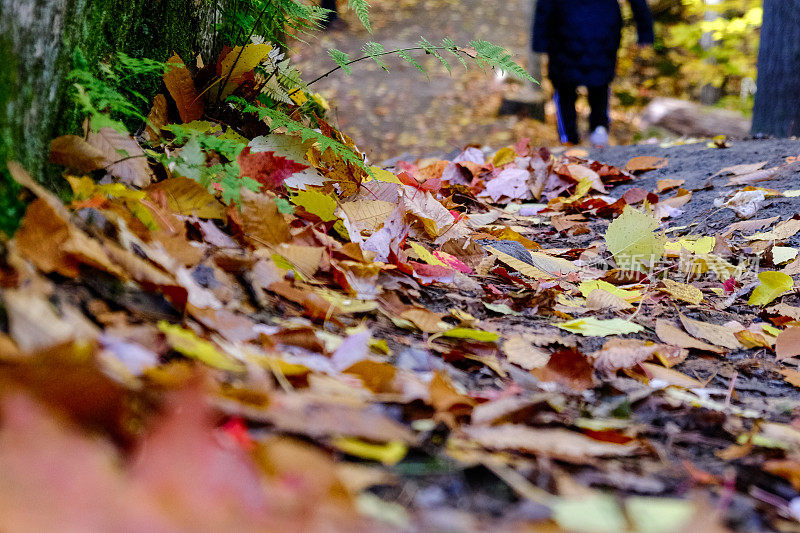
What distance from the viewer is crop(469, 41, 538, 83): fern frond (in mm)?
1871

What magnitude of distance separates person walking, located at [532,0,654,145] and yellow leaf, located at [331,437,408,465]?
15.9 feet

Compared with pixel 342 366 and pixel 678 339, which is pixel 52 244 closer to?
pixel 342 366

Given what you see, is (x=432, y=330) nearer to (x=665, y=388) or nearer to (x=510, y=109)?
(x=665, y=388)

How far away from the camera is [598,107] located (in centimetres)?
547

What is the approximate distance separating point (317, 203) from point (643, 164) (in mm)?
2355

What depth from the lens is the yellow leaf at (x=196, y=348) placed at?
0.88 metres

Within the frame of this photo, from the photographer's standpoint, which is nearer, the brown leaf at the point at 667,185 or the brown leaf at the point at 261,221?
the brown leaf at the point at 261,221

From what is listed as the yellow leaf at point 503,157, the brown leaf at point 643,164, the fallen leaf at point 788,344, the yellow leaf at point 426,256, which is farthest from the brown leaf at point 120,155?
the brown leaf at point 643,164

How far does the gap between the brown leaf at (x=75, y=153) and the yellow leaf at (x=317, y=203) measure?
52 centimetres

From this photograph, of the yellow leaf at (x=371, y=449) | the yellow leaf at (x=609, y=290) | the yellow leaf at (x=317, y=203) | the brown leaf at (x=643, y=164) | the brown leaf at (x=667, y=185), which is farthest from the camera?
the brown leaf at (x=643, y=164)

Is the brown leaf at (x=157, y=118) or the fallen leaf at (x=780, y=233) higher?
the brown leaf at (x=157, y=118)

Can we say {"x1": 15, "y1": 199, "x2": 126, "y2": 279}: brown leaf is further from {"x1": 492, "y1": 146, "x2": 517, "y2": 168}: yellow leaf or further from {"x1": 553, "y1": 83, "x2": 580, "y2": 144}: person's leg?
{"x1": 553, "y1": 83, "x2": 580, "y2": 144}: person's leg

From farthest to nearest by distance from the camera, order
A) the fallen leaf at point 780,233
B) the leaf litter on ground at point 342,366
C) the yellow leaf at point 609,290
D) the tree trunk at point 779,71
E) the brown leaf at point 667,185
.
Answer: the tree trunk at point 779,71 < the brown leaf at point 667,185 < the fallen leaf at point 780,233 < the yellow leaf at point 609,290 < the leaf litter on ground at point 342,366

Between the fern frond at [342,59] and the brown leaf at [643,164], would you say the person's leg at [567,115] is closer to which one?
the brown leaf at [643,164]
